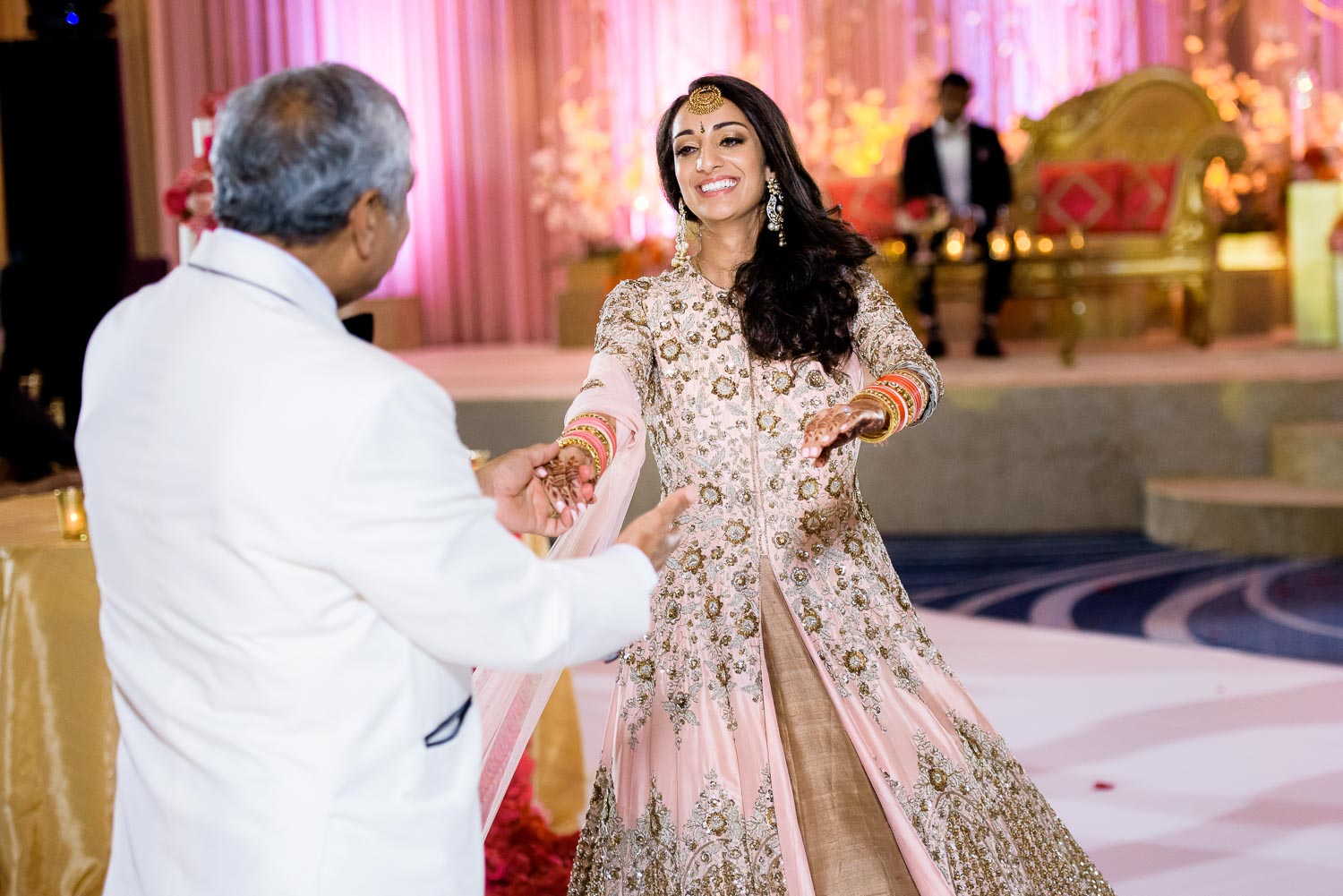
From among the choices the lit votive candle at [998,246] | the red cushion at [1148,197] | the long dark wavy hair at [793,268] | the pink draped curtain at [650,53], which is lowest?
the long dark wavy hair at [793,268]

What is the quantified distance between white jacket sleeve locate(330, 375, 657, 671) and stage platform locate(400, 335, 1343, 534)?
15.1 feet

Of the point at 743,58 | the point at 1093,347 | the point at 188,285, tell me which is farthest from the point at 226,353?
the point at 743,58

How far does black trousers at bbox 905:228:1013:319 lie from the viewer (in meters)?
6.96

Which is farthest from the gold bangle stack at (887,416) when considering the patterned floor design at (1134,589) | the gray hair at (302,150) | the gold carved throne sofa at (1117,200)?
the gold carved throne sofa at (1117,200)

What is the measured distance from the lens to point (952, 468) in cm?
588

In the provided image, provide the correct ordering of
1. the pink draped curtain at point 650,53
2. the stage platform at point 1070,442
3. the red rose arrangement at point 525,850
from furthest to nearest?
the pink draped curtain at point 650,53 < the stage platform at point 1070,442 < the red rose arrangement at point 525,850

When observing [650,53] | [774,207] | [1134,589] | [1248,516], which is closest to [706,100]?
[774,207]

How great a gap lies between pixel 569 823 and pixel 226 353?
6.24 feet

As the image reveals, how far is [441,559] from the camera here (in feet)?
3.65

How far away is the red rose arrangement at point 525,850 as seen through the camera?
98.0 inches

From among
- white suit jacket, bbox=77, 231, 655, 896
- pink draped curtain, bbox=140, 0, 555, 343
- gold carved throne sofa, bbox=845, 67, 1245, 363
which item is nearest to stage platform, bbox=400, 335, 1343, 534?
gold carved throne sofa, bbox=845, 67, 1245, 363

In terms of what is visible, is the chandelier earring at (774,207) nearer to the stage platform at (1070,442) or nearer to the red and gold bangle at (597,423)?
A: the red and gold bangle at (597,423)

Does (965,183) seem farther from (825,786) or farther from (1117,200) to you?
(825,786)

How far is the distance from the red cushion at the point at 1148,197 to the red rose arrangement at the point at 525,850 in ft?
18.6
